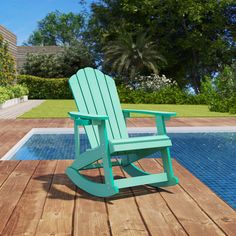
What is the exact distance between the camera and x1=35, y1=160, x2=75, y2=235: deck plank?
8.18 ft

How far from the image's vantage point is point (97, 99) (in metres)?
3.87

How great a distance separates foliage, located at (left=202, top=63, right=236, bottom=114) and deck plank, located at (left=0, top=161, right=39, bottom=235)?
9751 mm

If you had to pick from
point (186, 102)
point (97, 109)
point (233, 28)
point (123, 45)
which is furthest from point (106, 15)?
point (97, 109)

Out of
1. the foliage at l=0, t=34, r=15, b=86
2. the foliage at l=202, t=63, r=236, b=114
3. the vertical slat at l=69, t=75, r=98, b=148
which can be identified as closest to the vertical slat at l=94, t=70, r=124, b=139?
the vertical slat at l=69, t=75, r=98, b=148

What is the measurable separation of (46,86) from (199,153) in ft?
57.0

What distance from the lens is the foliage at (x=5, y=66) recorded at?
16.4 metres


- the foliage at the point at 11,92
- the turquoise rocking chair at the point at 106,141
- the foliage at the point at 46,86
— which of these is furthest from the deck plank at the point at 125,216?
the foliage at the point at 46,86

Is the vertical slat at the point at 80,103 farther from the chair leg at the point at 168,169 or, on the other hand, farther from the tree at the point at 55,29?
the tree at the point at 55,29

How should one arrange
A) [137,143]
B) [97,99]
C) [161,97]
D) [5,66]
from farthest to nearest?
[161,97] < [5,66] < [97,99] < [137,143]

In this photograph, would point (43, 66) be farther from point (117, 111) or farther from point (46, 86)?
point (117, 111)

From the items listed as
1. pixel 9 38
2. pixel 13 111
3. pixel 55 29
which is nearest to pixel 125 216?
pixel 13 111

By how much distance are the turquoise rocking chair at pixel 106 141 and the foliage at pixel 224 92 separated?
9.58 m

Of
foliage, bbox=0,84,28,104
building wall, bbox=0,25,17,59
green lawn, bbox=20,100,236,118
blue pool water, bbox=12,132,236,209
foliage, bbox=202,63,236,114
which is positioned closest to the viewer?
blue pool water, bbox=12,132,236,209

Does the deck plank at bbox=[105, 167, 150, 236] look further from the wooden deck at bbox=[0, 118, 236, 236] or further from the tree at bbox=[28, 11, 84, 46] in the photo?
the tree at bbox=[28, 11, 84, 46]
